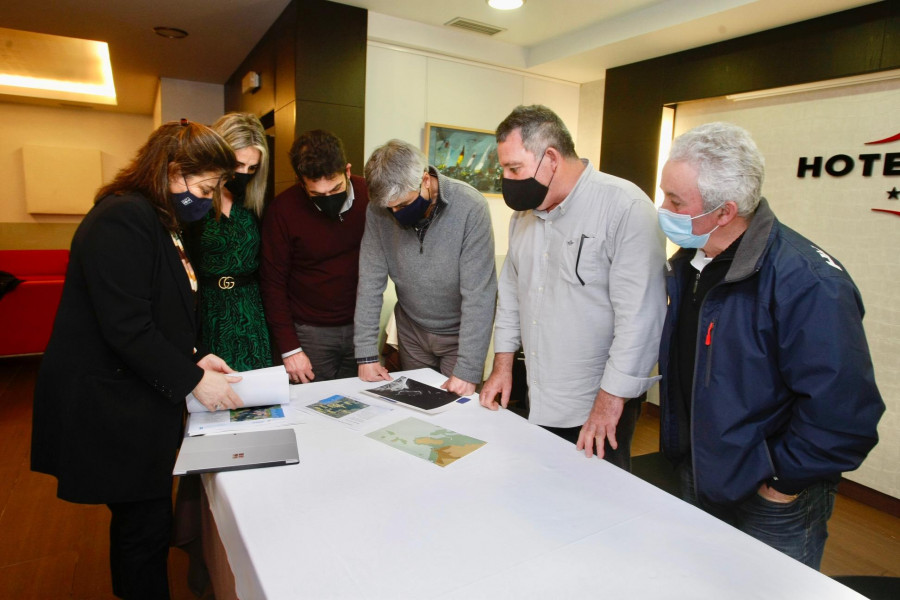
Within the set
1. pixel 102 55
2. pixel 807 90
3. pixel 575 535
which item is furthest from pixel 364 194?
pixel 102 55

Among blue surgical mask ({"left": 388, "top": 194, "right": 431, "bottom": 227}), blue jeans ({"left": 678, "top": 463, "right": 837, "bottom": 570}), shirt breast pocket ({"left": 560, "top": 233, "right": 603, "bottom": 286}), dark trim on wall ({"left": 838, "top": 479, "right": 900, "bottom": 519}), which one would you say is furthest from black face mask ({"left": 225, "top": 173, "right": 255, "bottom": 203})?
dark trim on wall ({"left": 838, "top": 479, "right": 900, "bottom": 519})

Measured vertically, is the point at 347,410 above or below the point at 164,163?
below

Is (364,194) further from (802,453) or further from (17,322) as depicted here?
(17,322)

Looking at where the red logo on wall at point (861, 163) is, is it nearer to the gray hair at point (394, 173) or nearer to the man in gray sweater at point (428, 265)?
the man in gray sweater at point (428, 265)

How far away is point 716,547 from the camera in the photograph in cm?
104

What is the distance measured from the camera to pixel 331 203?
2.14 meters

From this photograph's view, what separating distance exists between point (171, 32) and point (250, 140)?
3023mm

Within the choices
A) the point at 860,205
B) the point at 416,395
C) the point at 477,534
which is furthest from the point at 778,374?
the point at 860,205

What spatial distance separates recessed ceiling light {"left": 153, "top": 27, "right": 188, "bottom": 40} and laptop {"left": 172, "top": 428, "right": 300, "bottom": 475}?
3.95 meters

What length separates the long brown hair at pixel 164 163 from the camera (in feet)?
4.89

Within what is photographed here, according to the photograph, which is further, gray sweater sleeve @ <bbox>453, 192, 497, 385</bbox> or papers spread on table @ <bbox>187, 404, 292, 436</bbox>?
gray sweater sleeve @ <bbox>453, 192, 497, 385</bbox>

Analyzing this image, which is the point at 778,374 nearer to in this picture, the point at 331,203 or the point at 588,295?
the point at 588,295

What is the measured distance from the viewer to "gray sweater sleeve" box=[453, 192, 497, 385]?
1.98 metres

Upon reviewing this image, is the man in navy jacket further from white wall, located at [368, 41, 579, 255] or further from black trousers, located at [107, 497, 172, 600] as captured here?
white wall, located at [368, 41, 579, 255]
